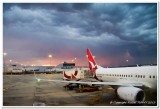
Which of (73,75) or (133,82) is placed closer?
(133,82)

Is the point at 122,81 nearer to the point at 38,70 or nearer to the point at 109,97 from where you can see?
the point at 109,97

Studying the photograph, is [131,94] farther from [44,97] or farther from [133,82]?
[44,97]

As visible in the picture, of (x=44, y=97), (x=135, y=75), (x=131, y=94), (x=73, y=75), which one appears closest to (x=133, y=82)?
(x=135, y=75)

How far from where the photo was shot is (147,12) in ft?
19.5

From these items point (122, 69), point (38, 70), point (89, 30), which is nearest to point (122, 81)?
point (122, 69)

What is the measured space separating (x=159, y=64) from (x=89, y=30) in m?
1.81

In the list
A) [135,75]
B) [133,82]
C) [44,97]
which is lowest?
[44,97]

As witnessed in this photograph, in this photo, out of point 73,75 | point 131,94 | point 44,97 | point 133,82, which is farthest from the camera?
point 73,75

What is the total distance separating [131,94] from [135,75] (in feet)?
2.41

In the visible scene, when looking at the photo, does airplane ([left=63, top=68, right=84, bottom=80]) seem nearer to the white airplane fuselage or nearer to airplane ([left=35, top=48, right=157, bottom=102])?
the white airplane fuselage

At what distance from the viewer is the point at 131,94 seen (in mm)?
5711

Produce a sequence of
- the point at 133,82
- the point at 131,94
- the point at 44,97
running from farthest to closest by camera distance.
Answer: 1. the point at 133,82
2. the point at 44,97
3. the point at 131,94

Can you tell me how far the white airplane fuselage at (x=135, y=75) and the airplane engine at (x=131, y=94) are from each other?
0.32 m

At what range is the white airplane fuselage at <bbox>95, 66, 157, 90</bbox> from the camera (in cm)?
587
